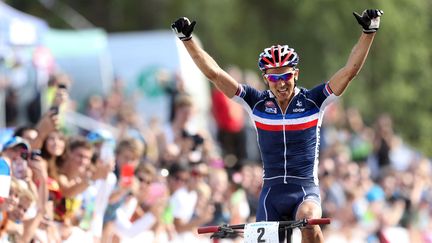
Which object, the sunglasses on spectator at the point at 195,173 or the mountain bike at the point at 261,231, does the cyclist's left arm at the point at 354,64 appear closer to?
the mountain bike at the point at 261,231

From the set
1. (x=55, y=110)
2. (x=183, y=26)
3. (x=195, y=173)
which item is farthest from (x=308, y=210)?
(x=195, y=173)

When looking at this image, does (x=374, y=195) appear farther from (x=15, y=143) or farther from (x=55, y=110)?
(x=15, y=143)

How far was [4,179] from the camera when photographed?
37.9 ft

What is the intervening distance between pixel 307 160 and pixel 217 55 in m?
21.2

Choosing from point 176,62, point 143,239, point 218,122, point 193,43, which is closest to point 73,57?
point 176,62

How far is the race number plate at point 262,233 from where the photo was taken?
10586 mm

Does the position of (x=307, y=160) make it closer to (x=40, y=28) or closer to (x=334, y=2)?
(x=40, y=28)

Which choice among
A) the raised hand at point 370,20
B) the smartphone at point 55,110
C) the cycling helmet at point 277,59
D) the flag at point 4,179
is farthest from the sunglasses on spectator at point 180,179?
the raised hand at point 370,20

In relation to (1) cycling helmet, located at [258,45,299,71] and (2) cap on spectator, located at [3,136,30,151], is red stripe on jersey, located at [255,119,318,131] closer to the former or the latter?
(1) cycling helmet, located at [258,45,299,71]

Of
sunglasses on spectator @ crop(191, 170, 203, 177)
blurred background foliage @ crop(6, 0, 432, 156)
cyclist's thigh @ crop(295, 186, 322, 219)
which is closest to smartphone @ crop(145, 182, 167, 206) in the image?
sunglasses on spectator @ crop(191, 170, 203, 177)

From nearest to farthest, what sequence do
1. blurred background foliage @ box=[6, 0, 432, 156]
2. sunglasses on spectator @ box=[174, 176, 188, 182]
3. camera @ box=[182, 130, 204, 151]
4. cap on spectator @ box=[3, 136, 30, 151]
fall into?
1. cap on spectator @ box=[3, 136, 30, 151]
2. sunglasses on spectator @ box=[174, 176, 188, 182]
3. camera @ box=[182, 130, 204, 151]
4. blurred background foliage @ box=[6, 0, 432, 156]

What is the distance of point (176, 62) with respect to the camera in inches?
918

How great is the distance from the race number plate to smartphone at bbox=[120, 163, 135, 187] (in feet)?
13.0

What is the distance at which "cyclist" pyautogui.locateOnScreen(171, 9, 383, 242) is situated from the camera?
1173cm
